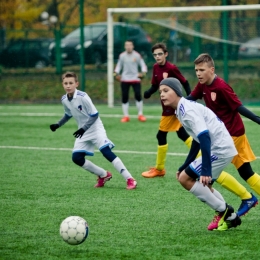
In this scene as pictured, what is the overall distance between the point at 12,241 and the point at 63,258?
73 centimetres

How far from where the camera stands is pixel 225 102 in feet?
22.1

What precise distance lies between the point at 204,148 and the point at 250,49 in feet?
42.5

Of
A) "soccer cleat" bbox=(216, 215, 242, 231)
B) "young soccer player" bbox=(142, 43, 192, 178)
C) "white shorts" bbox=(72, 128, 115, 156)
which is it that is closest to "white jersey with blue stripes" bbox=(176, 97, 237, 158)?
"soccer cleat" bbox=(216, 215, 242, 231)

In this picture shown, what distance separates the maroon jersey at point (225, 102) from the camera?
261 inches

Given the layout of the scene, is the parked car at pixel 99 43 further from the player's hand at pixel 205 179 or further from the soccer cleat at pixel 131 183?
the player's hand at pixel 205 179

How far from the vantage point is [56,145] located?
12180mm

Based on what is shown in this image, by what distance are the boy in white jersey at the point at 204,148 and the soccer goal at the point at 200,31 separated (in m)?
11.8

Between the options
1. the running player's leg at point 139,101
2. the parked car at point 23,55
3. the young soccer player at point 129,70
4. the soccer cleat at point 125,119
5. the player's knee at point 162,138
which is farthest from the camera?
the parked car at point 23,55

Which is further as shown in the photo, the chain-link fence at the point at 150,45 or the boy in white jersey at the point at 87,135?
the chain-link fence at the point at 150,45

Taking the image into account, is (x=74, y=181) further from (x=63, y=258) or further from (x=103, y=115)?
(x=103, y=115)

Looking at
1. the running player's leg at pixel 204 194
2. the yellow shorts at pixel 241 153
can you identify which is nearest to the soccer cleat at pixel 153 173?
the yellow shorts at pixel 241 153

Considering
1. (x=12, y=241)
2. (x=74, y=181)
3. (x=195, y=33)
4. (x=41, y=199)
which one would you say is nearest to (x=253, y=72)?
(x=195, y=33)

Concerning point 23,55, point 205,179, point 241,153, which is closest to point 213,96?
point 241,153

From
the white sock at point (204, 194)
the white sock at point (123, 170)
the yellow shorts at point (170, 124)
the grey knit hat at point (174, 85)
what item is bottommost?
the white sock at point (123, 170)
